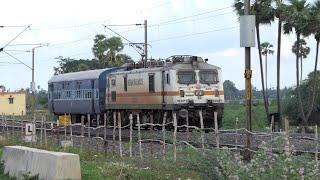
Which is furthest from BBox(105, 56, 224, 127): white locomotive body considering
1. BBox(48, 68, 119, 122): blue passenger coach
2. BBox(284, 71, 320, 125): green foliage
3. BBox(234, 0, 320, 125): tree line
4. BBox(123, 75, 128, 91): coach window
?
BBox(284, 71, 320, 125): green foliage

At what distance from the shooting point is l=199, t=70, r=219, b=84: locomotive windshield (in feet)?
96.2

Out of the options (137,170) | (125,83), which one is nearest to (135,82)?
(125,83)

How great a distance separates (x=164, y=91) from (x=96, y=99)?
823 centimetres

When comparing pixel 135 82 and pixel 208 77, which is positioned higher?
pixel 208 77

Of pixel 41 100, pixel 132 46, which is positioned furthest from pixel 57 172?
pixel 41 100

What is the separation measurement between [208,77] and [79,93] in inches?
453

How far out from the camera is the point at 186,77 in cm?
2889

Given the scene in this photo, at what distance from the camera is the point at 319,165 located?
7641 mm

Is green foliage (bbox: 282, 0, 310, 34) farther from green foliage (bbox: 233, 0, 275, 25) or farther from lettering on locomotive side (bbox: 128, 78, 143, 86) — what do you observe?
lettering on locomotive side (bbox: 128, 78, 143, 86)

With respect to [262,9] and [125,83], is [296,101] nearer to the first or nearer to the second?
[262,9]

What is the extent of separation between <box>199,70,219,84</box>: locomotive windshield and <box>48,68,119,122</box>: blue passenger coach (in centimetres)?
745

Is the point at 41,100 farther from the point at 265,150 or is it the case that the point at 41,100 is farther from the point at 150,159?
the point at 265,150

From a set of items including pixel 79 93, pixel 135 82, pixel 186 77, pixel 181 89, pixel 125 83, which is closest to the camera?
pixel 181 89

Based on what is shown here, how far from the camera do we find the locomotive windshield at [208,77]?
2933 cm
